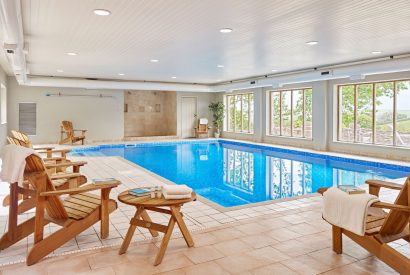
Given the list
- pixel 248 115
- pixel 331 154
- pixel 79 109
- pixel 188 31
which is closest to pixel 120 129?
pixel 79 109

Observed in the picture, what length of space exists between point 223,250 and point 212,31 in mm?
3337

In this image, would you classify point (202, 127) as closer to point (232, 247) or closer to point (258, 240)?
point (258, 240)

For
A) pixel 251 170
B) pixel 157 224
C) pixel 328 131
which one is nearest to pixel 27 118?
pixel 251 170

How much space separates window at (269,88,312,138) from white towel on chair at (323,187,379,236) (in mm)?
8627

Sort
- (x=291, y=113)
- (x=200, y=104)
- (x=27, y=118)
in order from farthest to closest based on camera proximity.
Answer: (x=200, y=104) < (x=27, y=118) < (x=291, y=113)

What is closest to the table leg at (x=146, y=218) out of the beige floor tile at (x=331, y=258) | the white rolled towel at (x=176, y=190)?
the white rolled towel at (x=176, y=190)

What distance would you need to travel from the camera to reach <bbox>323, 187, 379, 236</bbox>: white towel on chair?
230 cm

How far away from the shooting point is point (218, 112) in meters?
14.8

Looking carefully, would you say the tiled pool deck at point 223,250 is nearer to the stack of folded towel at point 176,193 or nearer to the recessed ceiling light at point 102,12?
the stack of folded towel at point 176,193

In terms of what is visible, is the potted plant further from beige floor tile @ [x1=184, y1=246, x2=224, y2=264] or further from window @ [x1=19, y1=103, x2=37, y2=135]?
beige floor tile @ [x1=184, y1=246, x2=224, y2=264]

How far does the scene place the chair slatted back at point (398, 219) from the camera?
223 centimetres

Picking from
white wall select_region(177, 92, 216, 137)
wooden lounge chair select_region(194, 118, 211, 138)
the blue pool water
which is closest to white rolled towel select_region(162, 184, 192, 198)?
the blue pool water

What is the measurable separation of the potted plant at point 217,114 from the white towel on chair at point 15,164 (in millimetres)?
12315

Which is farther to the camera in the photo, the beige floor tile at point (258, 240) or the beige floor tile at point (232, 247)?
the beige floor tile at point (258, 240)
